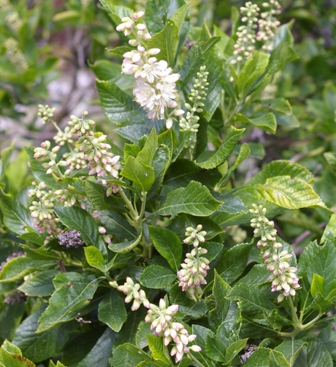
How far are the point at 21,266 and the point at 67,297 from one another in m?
0.27

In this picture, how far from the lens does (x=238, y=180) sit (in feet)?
8.13

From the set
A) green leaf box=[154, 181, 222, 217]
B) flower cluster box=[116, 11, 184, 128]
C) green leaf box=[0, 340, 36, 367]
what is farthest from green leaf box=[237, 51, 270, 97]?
green leaf box=[0, 340, 36, 367]

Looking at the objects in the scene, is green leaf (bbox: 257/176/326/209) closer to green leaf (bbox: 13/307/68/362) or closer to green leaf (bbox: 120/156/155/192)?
green leaf (bbox: 120/156/155/192)

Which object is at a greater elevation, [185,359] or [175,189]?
[175,189]

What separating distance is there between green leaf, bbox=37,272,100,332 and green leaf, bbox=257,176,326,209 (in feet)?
1.56

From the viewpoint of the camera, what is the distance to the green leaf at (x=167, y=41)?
123cm

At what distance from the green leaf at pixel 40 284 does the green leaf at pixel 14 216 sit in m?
0.16

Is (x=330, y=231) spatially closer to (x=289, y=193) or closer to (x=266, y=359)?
(x=289, y=193)

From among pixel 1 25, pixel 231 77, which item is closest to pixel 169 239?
pixel 231 77

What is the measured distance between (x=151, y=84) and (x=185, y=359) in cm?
57

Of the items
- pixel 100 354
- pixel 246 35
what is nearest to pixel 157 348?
pixel 100 354

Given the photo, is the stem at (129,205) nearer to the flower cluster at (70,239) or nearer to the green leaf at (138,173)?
the green leaf at (138,173)

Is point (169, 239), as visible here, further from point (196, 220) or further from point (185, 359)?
point (185, 359)

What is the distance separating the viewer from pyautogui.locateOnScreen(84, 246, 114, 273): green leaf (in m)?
1.15
